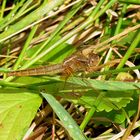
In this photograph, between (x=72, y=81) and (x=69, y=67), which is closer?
(x=72, y=81)

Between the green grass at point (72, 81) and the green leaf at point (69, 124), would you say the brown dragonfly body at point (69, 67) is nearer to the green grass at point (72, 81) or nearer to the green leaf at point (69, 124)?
the green grass at point (72, 81)

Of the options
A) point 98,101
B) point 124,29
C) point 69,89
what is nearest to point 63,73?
point 69,89

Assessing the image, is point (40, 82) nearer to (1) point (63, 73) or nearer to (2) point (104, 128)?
(1) point (63, 73)

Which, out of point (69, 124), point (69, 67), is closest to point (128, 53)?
point (69, 67)

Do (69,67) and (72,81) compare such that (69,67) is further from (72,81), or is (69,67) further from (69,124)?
(69,124)

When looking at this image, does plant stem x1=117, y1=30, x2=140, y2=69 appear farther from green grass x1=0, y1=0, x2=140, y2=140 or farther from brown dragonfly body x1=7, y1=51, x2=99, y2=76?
brown dragonfly body x1=7, y1=51, x2=99, y2=76

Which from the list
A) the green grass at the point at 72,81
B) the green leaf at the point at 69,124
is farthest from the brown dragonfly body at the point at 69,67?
the green leaf at the point at 69,124

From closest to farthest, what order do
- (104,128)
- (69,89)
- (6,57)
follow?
1. (69,89)
2. (104,128)
3. (6,57)
